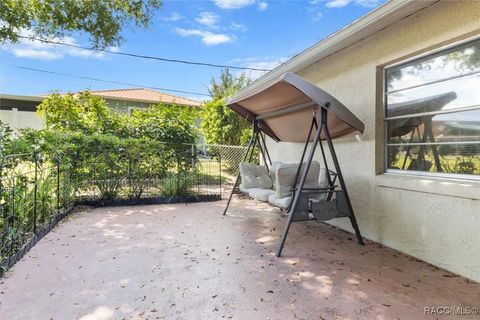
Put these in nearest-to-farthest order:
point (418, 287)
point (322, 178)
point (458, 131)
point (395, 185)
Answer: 1. point (418, 287)
2. point (458, 131)
3. point (395, 185)
4. point (322, 178)

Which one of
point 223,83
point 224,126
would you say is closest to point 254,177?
point 224,126

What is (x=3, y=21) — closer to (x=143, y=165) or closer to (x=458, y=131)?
(x=143, y=165)

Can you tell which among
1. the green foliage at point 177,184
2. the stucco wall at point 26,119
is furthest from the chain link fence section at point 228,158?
the stucco wall at point 26,119

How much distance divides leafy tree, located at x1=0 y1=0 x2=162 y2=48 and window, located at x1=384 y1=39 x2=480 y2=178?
5.97 meters

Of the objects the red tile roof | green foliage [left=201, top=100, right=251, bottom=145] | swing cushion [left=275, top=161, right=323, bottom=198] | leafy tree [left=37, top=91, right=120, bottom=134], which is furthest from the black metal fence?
the red tile roof

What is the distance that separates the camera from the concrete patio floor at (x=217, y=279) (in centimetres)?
239

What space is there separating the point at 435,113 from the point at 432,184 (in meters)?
0.85

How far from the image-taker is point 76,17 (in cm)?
661

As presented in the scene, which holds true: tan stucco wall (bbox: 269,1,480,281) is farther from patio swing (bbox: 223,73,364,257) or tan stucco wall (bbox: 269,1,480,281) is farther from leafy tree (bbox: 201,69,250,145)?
leafy tree (bbox: 201,69,250,145)

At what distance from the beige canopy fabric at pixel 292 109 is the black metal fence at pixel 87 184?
2.58m

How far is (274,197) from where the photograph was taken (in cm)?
445

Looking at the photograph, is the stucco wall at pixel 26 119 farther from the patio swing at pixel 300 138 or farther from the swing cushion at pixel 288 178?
the swing cushion at pixel 288 178

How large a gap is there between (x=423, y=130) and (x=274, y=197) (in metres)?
2.12

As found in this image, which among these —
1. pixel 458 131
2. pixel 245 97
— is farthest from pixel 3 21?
pixel 458 131
